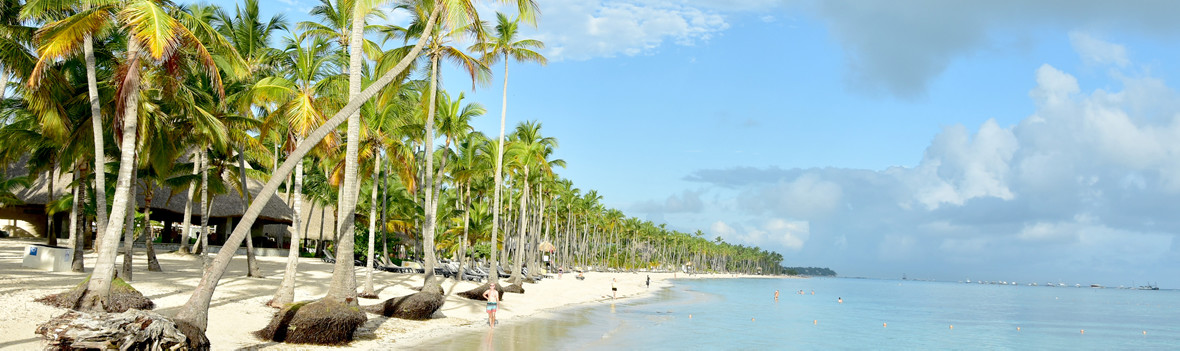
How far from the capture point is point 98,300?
14.2 meters

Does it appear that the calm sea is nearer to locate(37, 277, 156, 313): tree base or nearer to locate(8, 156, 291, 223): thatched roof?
locate(37, 277, 156, 313): tree base

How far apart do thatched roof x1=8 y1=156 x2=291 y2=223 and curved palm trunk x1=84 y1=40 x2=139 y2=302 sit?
78.2ft

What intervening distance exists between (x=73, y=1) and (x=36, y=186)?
3160cm

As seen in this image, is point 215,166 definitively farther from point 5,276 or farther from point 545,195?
point 545,195

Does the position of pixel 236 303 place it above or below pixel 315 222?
below

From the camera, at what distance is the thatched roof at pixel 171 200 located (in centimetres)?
3853

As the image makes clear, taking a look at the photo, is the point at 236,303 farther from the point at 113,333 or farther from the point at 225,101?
the point at 113,333

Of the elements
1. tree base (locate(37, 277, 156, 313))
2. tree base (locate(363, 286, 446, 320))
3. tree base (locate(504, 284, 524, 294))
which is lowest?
tree base (locate(504, 284, 524, 294))

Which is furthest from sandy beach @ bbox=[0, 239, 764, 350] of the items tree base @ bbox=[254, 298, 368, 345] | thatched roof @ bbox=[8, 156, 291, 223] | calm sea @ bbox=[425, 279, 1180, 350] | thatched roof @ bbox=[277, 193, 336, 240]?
thatched roof @ bbox=[277, 193, 336, 240]

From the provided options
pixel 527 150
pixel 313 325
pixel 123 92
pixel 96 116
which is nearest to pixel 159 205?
pixel 527 150

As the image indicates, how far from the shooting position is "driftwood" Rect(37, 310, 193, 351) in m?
10.4

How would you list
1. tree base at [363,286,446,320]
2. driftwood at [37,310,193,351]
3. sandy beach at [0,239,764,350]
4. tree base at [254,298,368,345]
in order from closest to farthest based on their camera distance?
driftwood at [37,310,193,351]
sandy beach at [0,239,764,350]
tree base at [254,298,368,345]
tree base at [363,286,446,320]

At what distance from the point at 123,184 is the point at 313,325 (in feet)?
14.5

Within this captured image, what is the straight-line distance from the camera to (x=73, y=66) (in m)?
17.9
